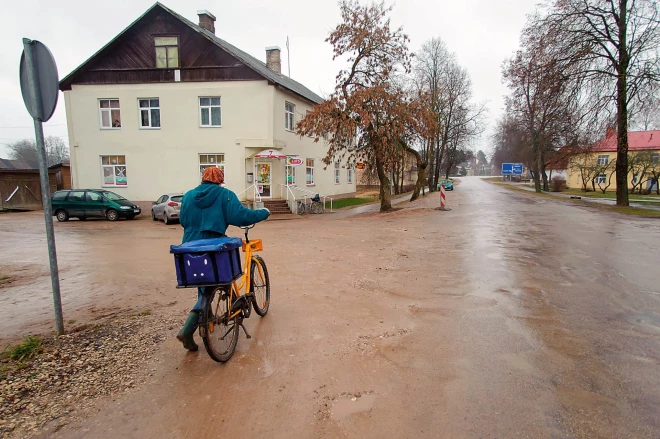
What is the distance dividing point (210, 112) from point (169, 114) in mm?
2352

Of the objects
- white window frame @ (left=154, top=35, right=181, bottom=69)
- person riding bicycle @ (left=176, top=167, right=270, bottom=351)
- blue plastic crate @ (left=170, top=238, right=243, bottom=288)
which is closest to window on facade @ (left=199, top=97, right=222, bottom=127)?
white window frame @ (left=154, top=35, right=181, bottom=69)

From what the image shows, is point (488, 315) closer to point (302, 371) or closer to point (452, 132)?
point (302, 371)

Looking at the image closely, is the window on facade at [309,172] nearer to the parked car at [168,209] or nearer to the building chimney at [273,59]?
the building chimney at [273,59]

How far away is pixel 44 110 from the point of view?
4.00 meters

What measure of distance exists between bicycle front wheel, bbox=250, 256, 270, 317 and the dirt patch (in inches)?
43.1

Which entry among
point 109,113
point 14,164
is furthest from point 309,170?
point 14,164

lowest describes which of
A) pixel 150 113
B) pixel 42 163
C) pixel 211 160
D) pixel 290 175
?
pixel 42 163

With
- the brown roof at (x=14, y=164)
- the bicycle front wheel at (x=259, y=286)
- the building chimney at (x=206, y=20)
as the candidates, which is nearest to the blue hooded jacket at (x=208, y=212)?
the bicycle front wheel at (x=259, y=286)

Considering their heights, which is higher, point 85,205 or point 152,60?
point 152,60

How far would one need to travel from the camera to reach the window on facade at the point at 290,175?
23.4 m

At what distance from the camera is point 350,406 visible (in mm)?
3010

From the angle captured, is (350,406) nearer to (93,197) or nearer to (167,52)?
(93,197)

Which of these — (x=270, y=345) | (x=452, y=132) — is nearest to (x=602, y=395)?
(x=270, y=345)

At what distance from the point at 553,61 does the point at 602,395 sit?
19599 mm
